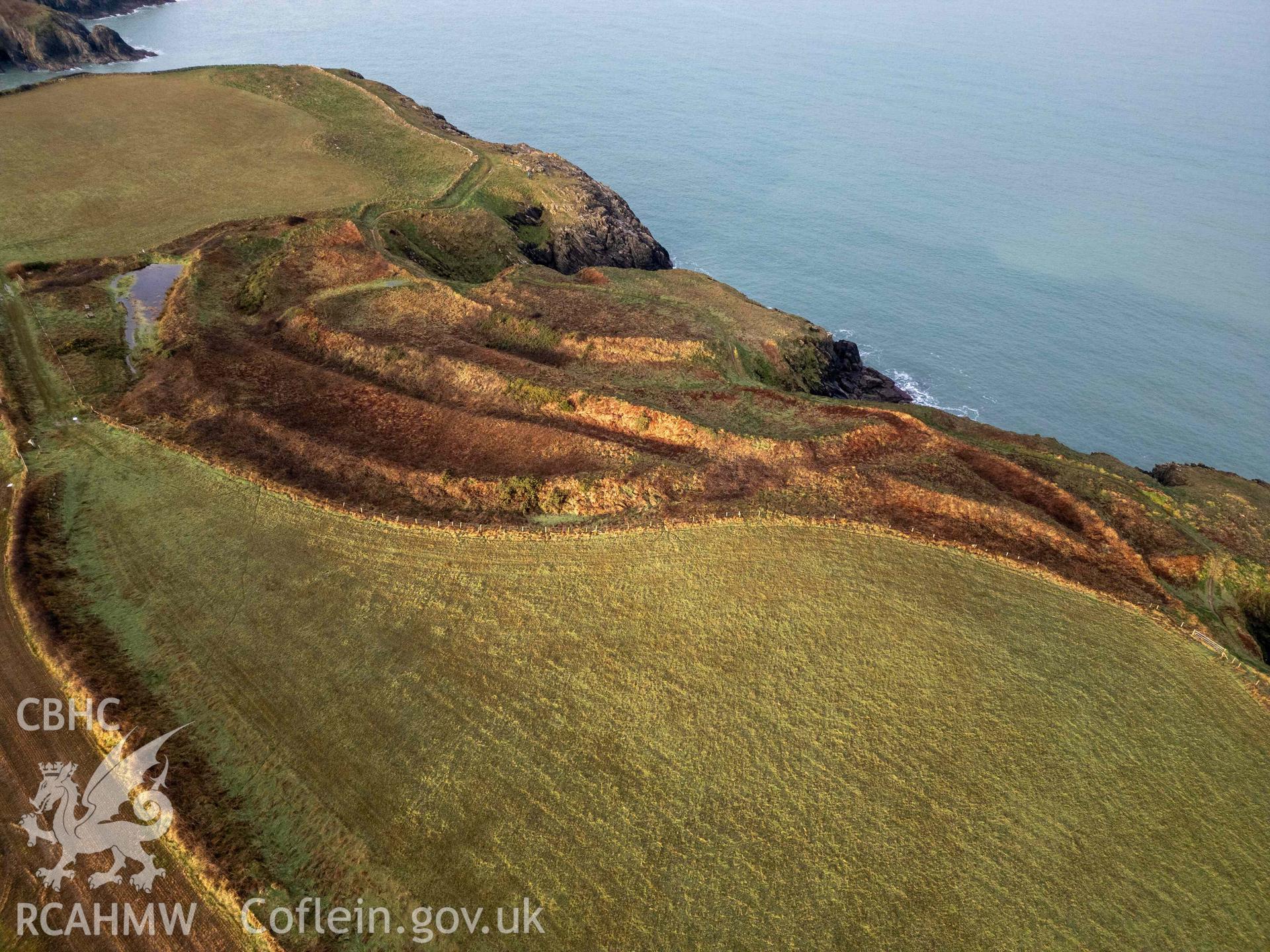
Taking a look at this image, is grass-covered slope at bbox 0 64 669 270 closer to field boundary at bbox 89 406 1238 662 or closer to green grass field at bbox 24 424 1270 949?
green grass field at bbox 24 424 1270 949

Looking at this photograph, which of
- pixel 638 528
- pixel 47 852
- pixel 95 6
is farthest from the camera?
pixel 95 6

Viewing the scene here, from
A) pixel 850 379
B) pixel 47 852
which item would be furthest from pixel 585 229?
pixel 47 852

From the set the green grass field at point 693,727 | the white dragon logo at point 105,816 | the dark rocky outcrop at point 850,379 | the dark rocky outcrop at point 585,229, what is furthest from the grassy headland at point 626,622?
the dark rocky outcrop at point 585,229

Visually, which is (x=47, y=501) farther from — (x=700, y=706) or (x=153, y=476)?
(x=700, y=706)

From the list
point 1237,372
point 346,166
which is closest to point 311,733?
point 346,166

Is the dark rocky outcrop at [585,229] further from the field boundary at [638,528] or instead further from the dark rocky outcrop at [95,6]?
the dark rocky outcrop at [95,6]

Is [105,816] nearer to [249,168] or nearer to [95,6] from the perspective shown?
[249,168]

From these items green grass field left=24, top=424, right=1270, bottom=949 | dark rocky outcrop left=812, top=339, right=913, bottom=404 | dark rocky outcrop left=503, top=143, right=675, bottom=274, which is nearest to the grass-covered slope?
dark rocky outcrop left=503, top=143, right=675, bottom=274
